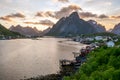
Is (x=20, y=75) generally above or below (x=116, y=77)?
below

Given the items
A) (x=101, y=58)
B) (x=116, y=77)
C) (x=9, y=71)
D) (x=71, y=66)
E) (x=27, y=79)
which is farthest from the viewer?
(x=71, y=66)

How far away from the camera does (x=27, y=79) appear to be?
108562mm

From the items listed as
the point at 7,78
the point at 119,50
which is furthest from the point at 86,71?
the point at 7,78

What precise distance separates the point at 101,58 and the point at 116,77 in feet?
91.7

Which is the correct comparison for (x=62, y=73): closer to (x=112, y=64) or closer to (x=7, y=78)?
(x=7, y=78)

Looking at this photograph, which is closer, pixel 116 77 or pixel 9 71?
pixel 116 77

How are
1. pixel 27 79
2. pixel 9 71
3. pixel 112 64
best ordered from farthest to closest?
pixel 9 71 < pixel 27 79 < pixel 112 64

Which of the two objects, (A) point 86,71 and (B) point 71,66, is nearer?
(A) point 86,71

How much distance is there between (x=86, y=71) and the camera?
234ft

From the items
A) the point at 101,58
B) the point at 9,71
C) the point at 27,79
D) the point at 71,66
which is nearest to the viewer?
the point at 101,58

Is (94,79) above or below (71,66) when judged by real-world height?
above

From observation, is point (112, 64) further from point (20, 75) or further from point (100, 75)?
point (20, 75)

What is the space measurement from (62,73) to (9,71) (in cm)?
2626

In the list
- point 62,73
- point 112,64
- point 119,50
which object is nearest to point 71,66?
point 62,73
